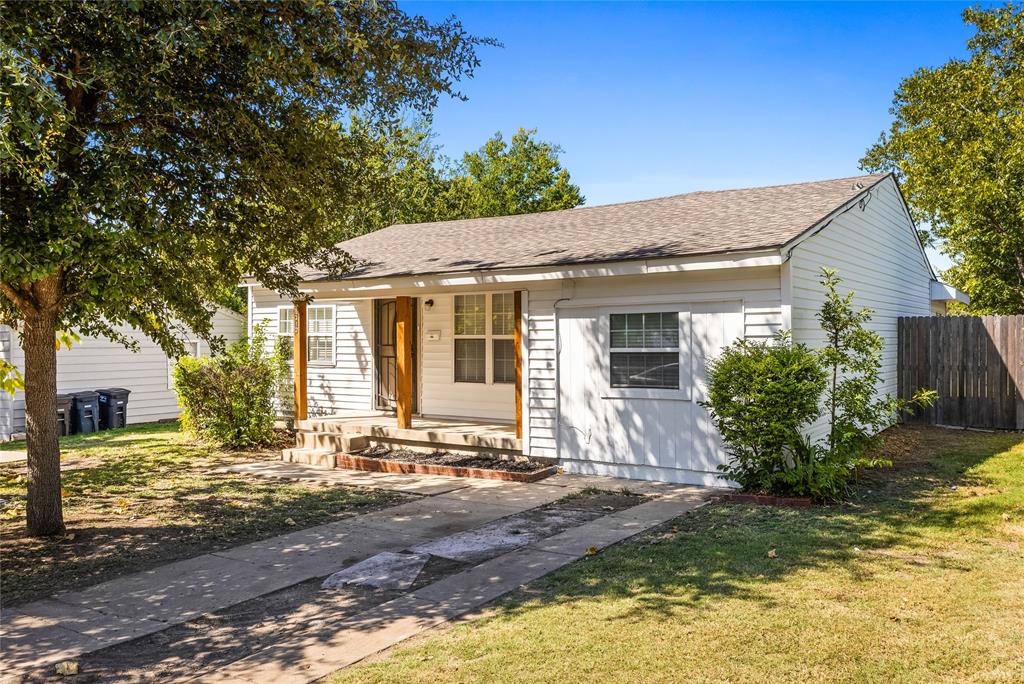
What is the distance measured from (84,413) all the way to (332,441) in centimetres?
832

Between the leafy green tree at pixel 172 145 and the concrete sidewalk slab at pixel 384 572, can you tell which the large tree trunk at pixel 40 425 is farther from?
the concrete sidewalk slab at pixel 384 572

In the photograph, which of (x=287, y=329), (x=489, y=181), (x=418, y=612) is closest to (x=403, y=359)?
(x=287, y=329)

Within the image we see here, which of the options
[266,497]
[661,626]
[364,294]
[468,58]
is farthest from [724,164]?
[661,626]

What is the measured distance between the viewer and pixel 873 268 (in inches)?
506

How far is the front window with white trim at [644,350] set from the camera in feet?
31.6

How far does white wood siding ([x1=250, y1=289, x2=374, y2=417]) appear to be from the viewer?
14.3 m

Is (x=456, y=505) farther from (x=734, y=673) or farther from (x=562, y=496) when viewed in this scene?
(x=734, y=673)

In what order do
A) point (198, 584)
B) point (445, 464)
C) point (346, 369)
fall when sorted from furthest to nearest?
1. point (346, 369)
2. point (445, 464)
3. point (198, 584)

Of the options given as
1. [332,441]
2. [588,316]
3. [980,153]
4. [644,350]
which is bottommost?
[332,441]

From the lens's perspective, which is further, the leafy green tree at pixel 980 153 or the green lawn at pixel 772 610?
the leafy green tree at pixel 980 153

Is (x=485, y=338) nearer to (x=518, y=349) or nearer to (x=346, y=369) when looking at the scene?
(x=518, y=349)

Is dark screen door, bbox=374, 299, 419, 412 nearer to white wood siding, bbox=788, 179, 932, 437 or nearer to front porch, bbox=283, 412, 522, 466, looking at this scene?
front porch, bbox=283, 412, 522, 466

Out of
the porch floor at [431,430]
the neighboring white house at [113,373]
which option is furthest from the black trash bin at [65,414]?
the porch floor at [431,430]

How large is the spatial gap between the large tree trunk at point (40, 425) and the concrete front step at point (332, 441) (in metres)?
5.15
